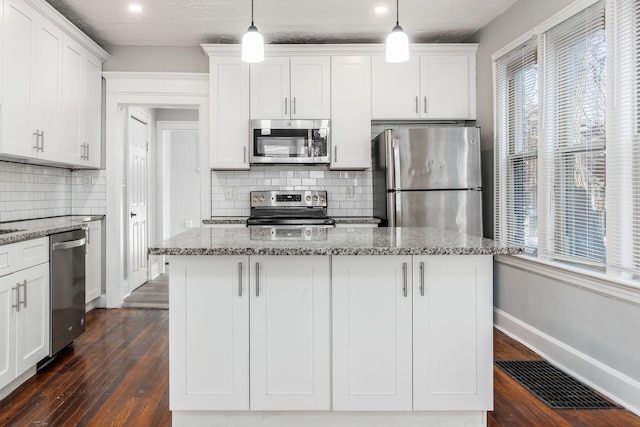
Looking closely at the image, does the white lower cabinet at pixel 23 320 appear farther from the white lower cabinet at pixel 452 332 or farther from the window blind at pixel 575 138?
the window blind at pixel 575 138

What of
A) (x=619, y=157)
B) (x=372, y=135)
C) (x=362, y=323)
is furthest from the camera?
(x=372, y=135)

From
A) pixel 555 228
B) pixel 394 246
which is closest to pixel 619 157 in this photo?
pixel 555 228

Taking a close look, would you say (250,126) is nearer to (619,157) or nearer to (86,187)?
(86,187)

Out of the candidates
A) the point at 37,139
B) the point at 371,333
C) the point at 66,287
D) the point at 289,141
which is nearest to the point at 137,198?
the point at 37,139

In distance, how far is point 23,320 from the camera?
2285 millimetres

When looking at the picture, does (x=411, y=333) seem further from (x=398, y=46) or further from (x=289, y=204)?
(x=289, y=204)

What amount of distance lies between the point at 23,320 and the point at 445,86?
374 cm

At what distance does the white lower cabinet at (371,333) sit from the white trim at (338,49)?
106 inches

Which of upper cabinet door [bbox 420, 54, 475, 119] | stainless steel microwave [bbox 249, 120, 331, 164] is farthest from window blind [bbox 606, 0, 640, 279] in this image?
stainless steel microwave [bbox 249, 120, 331, 164]

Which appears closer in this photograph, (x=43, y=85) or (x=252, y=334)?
(x=252, y=334)

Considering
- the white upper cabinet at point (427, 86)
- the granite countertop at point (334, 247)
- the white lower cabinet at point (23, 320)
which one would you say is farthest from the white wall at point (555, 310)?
the white lower cabinet at point (23, 320)

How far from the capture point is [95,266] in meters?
3.91

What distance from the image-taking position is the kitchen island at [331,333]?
1.82 m

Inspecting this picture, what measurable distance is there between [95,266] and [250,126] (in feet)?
6.50
